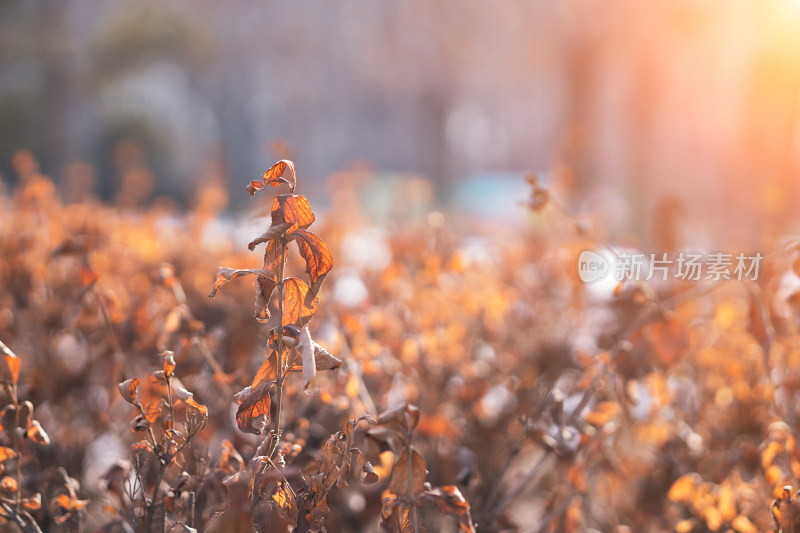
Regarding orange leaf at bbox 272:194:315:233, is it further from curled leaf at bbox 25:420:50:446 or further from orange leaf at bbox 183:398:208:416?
curled leaf at bbox 25:420:50:446

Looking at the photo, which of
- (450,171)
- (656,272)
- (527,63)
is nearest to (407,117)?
(450,171)

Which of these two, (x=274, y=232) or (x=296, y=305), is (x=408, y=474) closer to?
(x=296, y=305)

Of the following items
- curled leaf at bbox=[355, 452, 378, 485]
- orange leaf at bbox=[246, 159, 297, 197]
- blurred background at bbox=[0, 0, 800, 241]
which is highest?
orange leaf at bbox=[246, 159, 297, 197]

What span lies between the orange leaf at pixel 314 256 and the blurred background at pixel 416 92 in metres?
7.96

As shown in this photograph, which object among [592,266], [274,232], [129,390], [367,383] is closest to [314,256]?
[274,232]

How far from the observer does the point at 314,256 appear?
0.94m

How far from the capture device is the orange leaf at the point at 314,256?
0.93 m

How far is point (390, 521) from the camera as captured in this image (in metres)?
1.12

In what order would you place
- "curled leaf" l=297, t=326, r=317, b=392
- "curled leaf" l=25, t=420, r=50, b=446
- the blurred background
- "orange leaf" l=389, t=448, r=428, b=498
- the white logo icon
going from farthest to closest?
the blurred background < the white logo icon < "curled leaf" l=25, t=420, r=50, b=446 < "orange leaf" l=389, t=448, r=428, b=498 < "curled leaf" l=297, t=326, r=317, b=392

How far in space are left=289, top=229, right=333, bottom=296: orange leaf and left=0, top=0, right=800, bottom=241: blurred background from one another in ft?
26.1

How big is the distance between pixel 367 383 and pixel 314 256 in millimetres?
1269

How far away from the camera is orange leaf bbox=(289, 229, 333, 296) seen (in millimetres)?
930

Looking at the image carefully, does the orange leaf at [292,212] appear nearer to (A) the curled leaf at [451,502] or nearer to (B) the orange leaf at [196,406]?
(B) the orange leaf at [196,406]

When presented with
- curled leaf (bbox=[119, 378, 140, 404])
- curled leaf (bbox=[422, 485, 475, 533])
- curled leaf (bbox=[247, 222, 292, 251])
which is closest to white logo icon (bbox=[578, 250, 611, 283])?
curled leaf (bbox=[422, 485, 475, 533])
